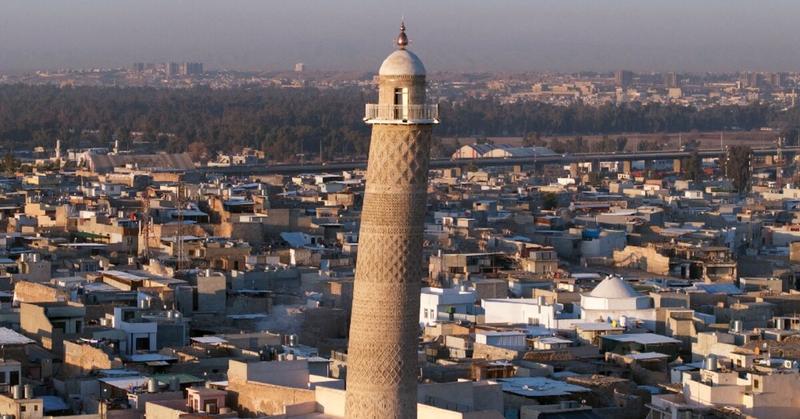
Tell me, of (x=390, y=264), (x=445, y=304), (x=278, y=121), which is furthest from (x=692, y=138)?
(x=390, y=264)

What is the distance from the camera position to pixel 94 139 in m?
93.1

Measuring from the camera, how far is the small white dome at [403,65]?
46.9 feet

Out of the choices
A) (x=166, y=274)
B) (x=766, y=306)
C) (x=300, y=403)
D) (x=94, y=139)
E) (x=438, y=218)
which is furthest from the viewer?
(x=94, y=139)

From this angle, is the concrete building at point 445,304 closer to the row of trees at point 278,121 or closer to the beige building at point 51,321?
the beige building at point 51,321

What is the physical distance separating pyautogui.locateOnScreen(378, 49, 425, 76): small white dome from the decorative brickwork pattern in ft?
1.24

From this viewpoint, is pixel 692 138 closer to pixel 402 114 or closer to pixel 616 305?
pixel 616 305

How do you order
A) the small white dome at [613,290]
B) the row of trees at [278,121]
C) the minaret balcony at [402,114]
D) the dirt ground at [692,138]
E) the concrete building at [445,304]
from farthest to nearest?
the dirt ground at [692,138], the row of trees at [278,121], the concrete building at [445,304], the small white dome at [613,290], the minaret balcony at [402,114]

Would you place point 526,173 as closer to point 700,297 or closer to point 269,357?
point 700,297

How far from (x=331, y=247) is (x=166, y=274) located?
300 inches

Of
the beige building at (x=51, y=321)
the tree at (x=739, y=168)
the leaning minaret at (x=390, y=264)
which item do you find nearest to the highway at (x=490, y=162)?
the tree at (x=739, y=168)

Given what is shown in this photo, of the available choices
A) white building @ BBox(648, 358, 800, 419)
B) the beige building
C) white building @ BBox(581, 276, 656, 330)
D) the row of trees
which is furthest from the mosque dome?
the row of trees

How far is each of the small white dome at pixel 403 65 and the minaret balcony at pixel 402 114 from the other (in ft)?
0.71

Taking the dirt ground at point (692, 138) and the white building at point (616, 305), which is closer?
the white building at point (616, 305)

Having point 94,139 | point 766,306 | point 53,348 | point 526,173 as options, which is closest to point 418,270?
point 53,348
